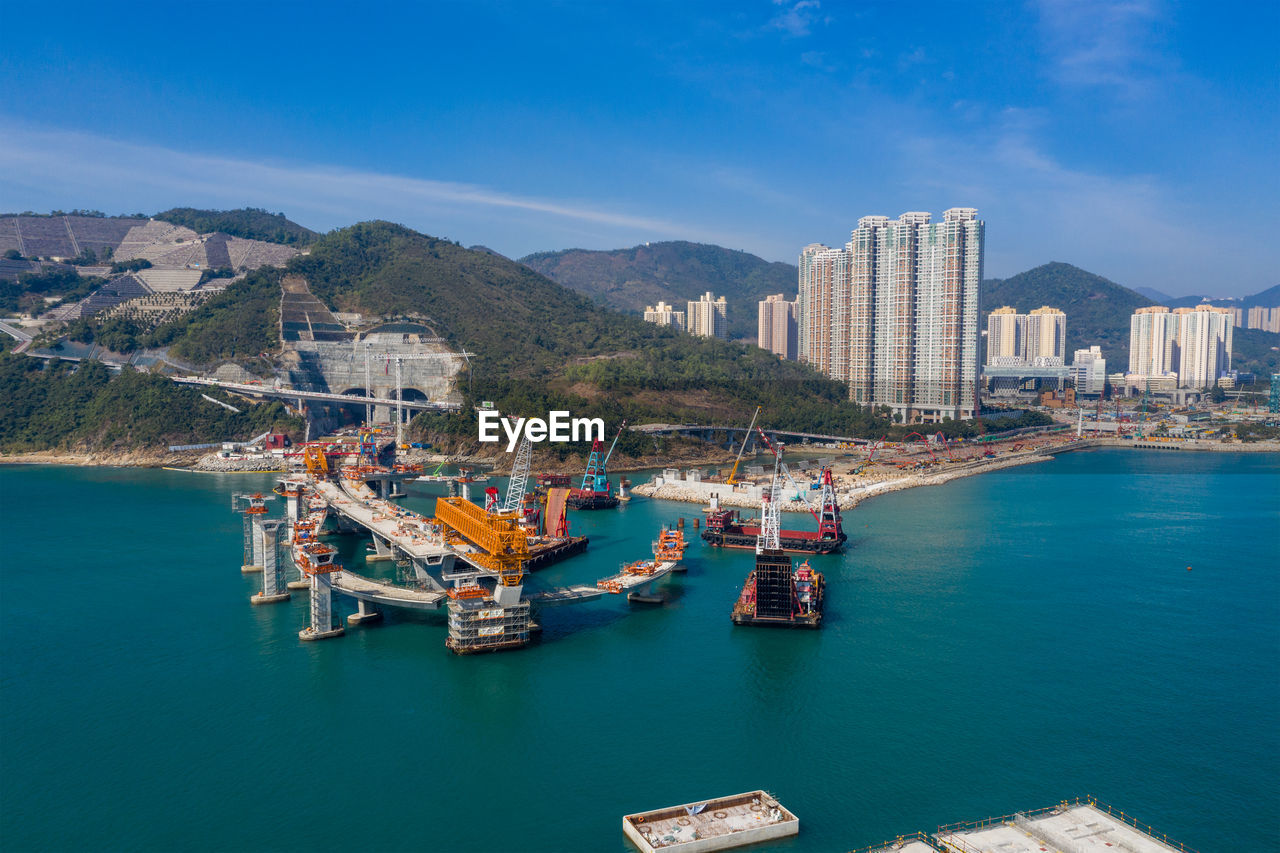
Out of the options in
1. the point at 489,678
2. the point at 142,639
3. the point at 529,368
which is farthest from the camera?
the point at 529,368

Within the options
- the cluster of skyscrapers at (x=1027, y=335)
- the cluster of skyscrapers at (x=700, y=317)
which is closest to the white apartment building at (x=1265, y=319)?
the cluster of skyscrapers at (x=1027, y=335)

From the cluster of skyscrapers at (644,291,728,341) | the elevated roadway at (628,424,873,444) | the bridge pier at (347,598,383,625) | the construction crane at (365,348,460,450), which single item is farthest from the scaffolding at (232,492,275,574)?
the cluster of skyscrapers at (644,291,728,341)

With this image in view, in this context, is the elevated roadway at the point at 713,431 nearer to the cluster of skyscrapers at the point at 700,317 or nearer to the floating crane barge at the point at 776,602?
the floating crane barge at the point at 776,602

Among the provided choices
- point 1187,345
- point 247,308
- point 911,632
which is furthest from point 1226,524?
point 1187,345

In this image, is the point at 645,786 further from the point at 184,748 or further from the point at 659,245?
the point at 659,245

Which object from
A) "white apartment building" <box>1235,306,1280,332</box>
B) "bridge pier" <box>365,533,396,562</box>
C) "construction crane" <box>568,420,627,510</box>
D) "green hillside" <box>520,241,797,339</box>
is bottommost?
"bridge pier" <box>365,533,396,562</box>

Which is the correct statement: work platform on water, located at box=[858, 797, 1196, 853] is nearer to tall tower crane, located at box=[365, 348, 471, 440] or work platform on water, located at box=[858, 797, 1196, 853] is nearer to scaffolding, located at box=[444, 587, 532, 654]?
scaffolding, located at box=[444, 587, 532, 654]
